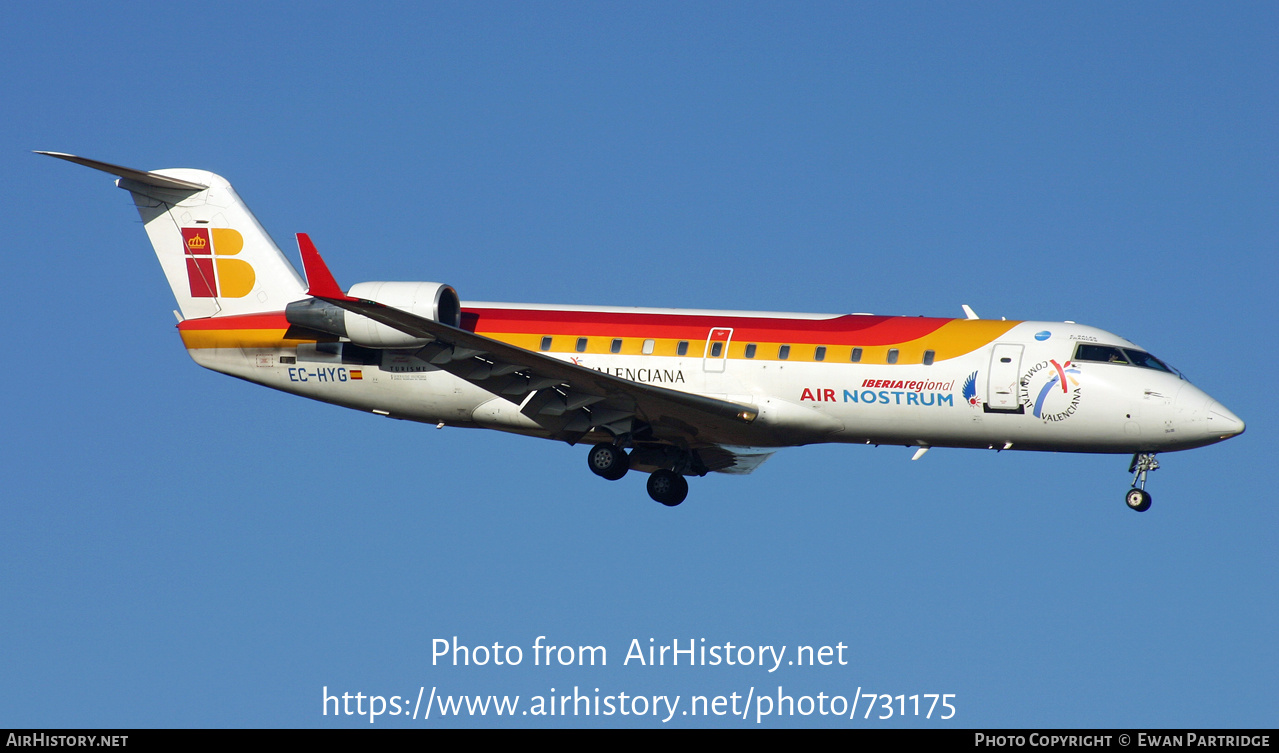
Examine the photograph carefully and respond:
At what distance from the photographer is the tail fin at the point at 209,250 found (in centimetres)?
3331

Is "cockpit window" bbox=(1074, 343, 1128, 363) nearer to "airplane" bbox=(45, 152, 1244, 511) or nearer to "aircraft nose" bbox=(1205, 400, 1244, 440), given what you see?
"airplane" bbox=(45, 152, 1244, 511)

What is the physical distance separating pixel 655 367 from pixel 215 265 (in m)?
10.5

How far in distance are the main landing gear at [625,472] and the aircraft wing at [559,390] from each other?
0.47m

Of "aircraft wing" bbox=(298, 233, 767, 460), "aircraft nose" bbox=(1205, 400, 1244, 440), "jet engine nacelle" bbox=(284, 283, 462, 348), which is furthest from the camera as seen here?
"jet engine nacelle" bbox=(284, 283, 462, 348)

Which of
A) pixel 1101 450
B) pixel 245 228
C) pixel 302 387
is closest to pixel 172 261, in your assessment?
pixel 245 228

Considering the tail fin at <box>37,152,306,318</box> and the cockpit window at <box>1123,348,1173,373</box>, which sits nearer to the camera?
the cockpit window at <box>1123,348,1173,373</box>

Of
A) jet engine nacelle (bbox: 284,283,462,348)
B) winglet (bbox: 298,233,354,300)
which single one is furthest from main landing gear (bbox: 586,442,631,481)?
winglet (bbox: 298,233,354,300)

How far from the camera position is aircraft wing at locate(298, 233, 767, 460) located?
2805 cm

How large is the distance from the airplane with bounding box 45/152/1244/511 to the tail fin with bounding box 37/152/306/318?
0.04 m

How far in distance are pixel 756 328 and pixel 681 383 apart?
6.13ft

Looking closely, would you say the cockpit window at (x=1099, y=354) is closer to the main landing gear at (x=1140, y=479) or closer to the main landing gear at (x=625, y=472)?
the main landing gear at (x=1140, y=479)

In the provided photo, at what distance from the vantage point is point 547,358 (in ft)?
93.0
